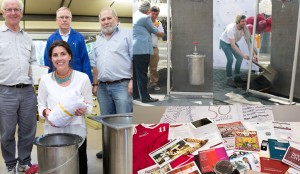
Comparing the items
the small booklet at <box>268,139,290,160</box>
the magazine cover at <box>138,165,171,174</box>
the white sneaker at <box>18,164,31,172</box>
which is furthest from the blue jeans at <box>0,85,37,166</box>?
the small booklet at <box>268,139,290,160</box>

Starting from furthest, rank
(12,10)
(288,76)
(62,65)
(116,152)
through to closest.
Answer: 1. (12,10)
2. (62,65)
3. (116,152)
4. (288,76)

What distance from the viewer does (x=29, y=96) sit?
269 centimetres

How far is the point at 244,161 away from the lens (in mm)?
A: 1514

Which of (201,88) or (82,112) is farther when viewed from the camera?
(82,112)

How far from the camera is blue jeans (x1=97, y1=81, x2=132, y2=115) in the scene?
2.59 m

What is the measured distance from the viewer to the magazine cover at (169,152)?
5.06 feet

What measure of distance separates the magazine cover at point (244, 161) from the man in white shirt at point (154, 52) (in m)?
0.51

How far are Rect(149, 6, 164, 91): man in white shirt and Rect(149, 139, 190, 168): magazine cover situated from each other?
1.00 ft

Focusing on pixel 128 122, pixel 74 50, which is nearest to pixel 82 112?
pixel 128 122

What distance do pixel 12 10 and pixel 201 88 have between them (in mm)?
1907

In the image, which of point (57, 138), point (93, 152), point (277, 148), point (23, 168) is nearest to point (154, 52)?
point (277, 148)

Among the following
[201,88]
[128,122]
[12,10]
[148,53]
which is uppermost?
[12,10]

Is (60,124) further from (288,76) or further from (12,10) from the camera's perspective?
(288,76)

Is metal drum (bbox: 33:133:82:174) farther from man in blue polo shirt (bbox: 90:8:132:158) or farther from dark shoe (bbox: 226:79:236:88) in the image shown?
dark shoe (bbox: 226:79:236:88)
